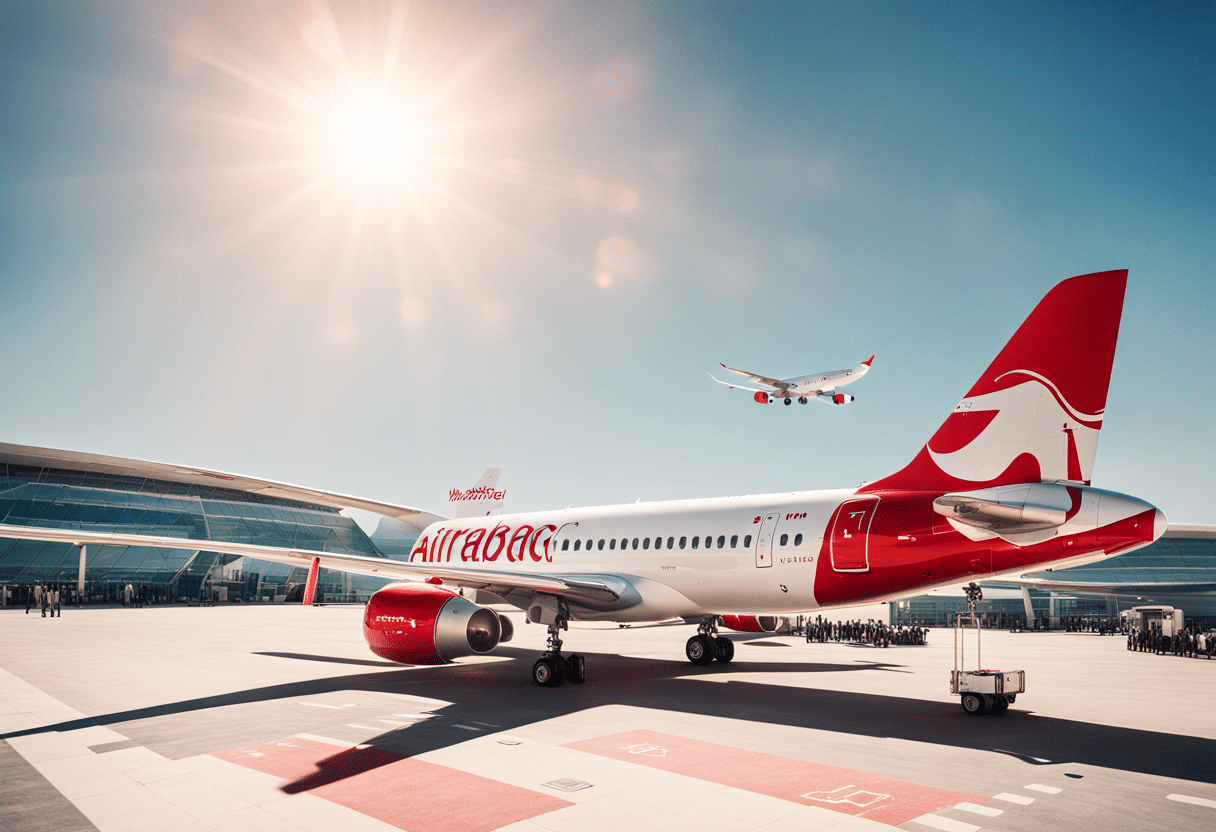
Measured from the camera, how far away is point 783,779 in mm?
8188

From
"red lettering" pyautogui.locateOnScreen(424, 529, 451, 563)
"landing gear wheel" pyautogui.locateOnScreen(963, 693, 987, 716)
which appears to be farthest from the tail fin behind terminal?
"red lettering" pyautogui.locateOnScreen(424, 529, 451, 563)

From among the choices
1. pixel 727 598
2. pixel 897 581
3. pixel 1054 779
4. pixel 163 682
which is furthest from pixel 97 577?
pixel 1054 779

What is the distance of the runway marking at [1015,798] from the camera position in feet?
24.0

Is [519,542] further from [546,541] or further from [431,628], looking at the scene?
[431,628]

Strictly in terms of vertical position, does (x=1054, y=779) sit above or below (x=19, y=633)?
above

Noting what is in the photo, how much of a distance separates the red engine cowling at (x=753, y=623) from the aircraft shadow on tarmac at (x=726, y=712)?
79.9 inches

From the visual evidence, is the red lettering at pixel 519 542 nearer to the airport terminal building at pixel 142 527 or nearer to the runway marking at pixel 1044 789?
the runway marking at pixel 1044 789

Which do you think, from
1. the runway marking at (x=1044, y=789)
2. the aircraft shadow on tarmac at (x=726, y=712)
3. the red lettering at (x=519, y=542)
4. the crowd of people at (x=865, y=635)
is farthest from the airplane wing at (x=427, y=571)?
the crowd of people at (x=865, y=635)

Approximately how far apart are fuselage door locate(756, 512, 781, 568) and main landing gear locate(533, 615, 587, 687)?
14.1 ft

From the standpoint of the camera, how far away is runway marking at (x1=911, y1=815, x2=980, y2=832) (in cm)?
652

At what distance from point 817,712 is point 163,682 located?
500 inches

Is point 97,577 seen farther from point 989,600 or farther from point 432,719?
point 989,600

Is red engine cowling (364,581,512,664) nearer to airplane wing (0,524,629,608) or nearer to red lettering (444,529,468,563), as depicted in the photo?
airplane wing (0,524,629,608)

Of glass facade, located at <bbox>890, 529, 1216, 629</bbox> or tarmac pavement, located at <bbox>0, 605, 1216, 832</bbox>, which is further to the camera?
glass facade, located at <bbox>890, 529, 1216, 629</bbox>
